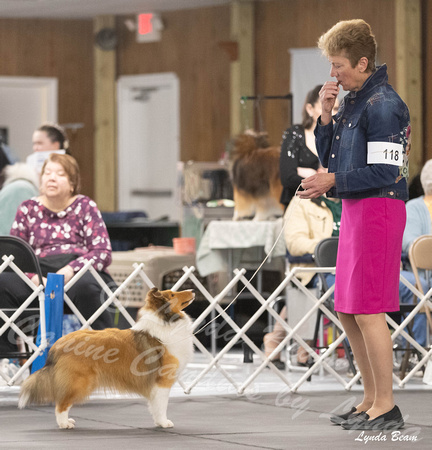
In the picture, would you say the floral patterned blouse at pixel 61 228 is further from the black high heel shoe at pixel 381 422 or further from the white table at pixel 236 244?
the black high heel shoe at pixel 381 422

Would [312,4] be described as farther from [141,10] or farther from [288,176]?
[288,176]

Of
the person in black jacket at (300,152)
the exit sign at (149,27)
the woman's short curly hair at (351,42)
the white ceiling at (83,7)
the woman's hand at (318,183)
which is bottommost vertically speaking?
the woman's hand at (318,183)

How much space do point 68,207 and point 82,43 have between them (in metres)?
5.25

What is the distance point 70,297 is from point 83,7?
5.18m

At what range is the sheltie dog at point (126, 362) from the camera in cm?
276

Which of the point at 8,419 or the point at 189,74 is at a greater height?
the point at 189,74

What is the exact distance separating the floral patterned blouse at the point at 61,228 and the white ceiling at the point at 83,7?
182 inches

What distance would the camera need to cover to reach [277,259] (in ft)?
16.0

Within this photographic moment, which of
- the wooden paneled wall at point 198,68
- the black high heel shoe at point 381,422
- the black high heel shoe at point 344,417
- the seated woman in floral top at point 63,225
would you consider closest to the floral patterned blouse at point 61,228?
the seated woman in floral top at point 63,225

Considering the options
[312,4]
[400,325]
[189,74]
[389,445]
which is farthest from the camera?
[189,74]

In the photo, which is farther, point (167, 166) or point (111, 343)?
point (167, 166)

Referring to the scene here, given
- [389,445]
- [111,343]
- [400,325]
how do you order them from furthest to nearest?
[400,325]
[111,343]
[389,445]

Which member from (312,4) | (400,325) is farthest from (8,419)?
(312,4)

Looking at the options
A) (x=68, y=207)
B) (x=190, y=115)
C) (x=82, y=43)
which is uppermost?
(x=82, y=43)
